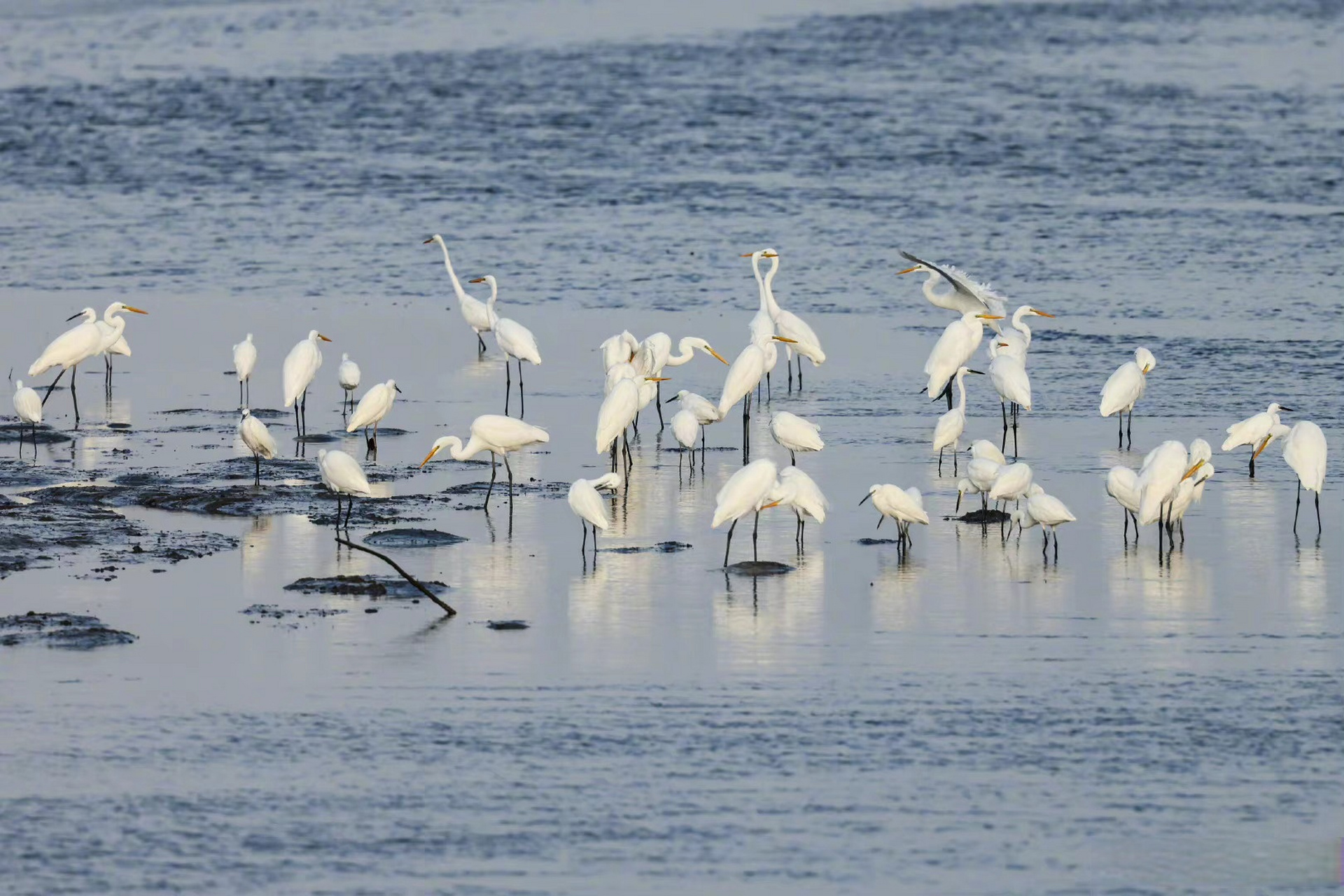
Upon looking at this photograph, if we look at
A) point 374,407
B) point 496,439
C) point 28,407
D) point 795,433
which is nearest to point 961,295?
point 795,433

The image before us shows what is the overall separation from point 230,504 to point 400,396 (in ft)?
13.6

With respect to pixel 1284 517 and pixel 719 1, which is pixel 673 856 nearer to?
pixel 1284 517

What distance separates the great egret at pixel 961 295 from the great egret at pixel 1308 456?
158 inches

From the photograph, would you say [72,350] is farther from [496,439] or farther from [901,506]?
[901,506]

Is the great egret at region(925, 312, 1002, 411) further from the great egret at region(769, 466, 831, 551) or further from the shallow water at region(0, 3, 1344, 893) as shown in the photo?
the great egret at region(769, 466, 831, 551)

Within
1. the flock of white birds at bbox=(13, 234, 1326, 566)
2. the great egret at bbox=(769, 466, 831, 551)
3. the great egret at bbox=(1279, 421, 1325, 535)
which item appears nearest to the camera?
the great egret at bbox=(769, 466, 831, 551)

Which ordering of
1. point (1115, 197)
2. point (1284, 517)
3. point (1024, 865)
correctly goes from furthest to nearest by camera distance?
point (1115, 197) < point (1284, 517) < point (1024, 865)

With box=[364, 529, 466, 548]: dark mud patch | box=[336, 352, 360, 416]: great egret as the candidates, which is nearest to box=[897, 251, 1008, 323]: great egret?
box=[336, 352, 360, 416]: great egret

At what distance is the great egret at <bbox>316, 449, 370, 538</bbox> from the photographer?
11.2 metres

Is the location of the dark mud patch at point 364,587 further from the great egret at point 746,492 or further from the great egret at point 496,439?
the great egret at point 496,439

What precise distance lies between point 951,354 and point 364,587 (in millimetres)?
6020

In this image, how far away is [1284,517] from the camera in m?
11.7

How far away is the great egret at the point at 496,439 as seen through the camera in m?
12.0

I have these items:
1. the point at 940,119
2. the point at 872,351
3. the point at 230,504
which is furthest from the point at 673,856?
the point at 940,119
